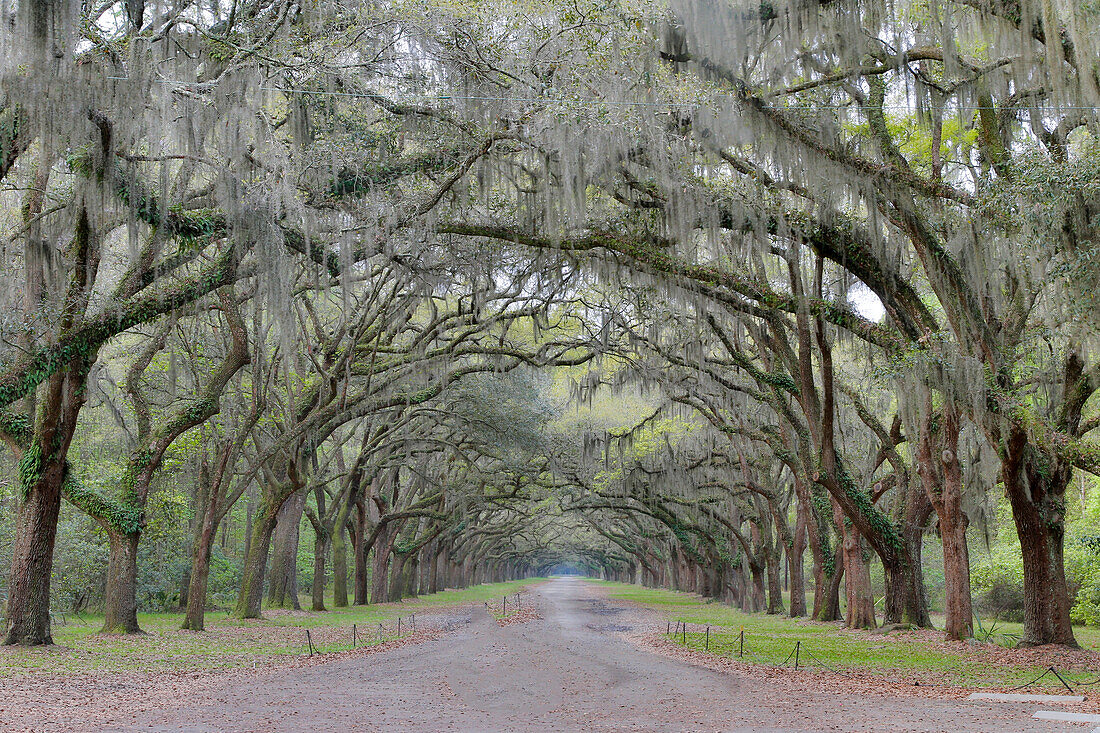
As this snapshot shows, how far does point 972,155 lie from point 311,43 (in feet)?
30.0

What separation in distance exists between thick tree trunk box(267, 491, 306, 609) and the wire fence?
9.69 m

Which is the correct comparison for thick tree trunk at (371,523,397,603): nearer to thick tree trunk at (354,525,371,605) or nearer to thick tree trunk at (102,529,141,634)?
thick tree trunk at (354,525,371,605)

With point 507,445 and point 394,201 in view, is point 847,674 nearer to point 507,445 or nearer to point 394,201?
point 394,201

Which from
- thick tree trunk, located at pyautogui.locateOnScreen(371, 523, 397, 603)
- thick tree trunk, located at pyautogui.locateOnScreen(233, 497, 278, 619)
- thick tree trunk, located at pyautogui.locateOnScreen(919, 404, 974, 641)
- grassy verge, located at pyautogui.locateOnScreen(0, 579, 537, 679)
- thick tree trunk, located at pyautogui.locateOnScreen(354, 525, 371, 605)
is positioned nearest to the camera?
grassy verge, located at pyautogui.locateOnScreen(0, 579, 537, 679)

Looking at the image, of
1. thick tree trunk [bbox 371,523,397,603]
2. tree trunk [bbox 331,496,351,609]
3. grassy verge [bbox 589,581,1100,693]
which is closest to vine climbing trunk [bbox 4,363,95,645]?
grassy verge [bbox 589,581,1100,693]

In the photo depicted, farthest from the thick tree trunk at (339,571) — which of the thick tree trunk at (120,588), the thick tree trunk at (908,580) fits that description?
the thick tree trunk at (908,580)

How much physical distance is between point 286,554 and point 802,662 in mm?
16168

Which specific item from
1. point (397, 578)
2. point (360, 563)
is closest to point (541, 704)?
point (360, 563)

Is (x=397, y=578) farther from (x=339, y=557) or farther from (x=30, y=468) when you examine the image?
(x=30, y=468)

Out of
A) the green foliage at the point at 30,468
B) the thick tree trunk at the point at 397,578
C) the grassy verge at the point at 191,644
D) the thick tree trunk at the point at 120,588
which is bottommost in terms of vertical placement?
the thick tree trunk at the point at 397,578

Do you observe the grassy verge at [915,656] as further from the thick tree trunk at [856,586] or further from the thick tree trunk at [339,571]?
the thick tree trunk at [339,571]

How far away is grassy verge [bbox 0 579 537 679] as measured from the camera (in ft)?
34.0

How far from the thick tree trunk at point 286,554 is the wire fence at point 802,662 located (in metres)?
9.69

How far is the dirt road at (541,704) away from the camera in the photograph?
684cm
